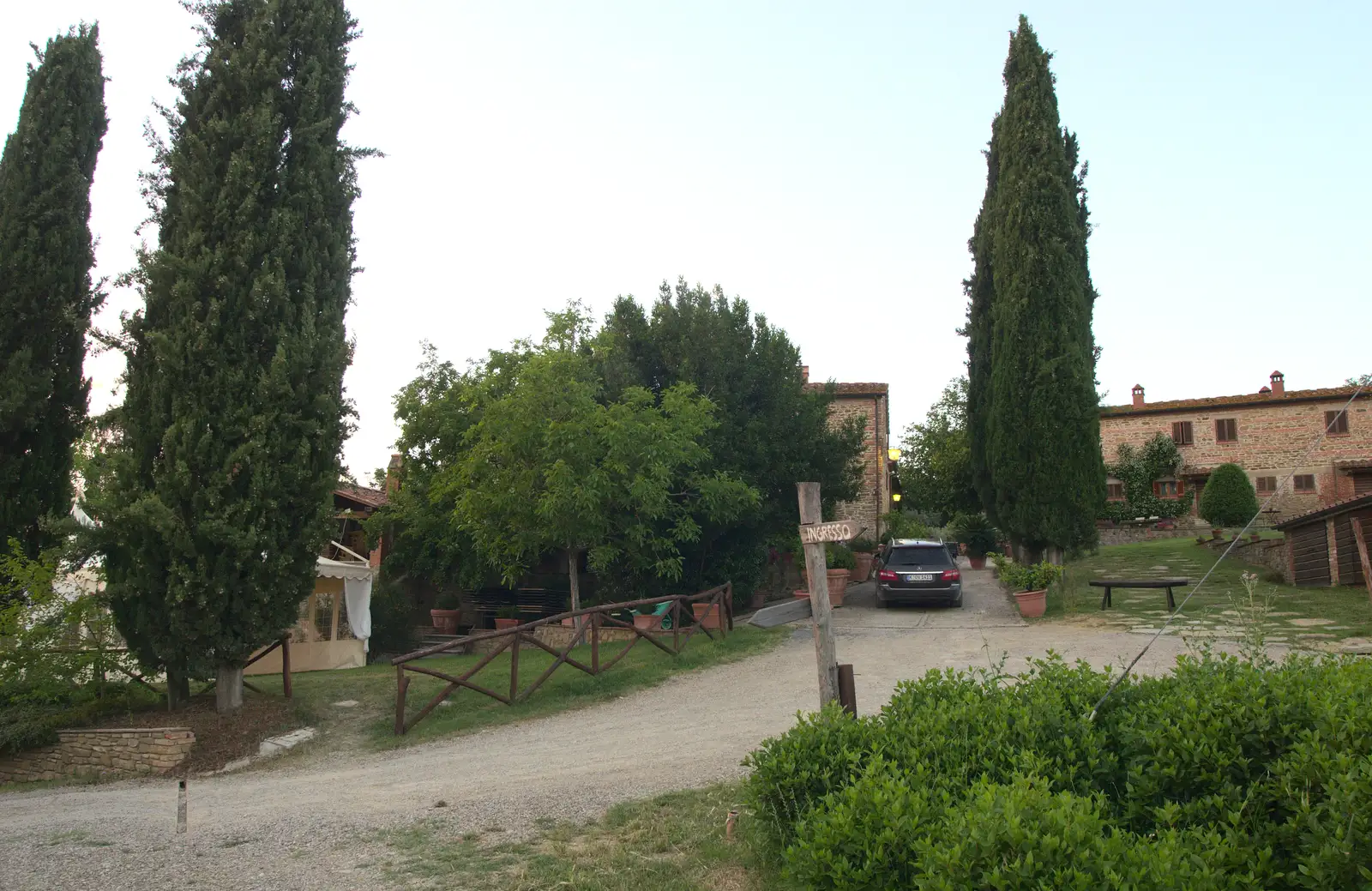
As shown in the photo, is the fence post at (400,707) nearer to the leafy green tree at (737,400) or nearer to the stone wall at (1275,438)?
the leafy green tree at (737,400)

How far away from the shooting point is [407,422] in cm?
2267

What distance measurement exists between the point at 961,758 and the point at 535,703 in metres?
8.94

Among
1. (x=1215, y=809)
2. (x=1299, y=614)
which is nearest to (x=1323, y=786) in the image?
(x=1215, y=809)

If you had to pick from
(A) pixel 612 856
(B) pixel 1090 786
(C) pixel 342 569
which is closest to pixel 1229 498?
(C) pixel 342 569

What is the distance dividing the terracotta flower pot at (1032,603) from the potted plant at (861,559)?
6.57m

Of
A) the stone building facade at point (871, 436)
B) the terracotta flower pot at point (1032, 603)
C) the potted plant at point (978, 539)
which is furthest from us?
the stone building facade at point (871, 436)

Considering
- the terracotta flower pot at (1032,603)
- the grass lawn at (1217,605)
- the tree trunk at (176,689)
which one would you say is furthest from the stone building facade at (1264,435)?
the tree trunk at (176,689)

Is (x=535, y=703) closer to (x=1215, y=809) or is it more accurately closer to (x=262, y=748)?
(x=262, y=748)

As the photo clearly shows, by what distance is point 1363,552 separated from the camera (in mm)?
13219

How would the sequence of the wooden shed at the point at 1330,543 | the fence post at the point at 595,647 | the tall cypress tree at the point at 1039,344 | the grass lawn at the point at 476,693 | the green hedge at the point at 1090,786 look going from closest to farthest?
the green hedge at the point at 1090,786, the grass lawn at the point at 476,693, the fence post at the point at 595,647, the wooden shed at the point at 1330,543, the tall cypress tree at the point at 1039,344

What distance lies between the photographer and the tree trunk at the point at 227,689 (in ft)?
38.7

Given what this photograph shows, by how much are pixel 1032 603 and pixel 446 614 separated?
1404 centimetres

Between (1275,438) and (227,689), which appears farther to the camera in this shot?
(1275,438)

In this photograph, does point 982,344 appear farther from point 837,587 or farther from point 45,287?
point 45,287
